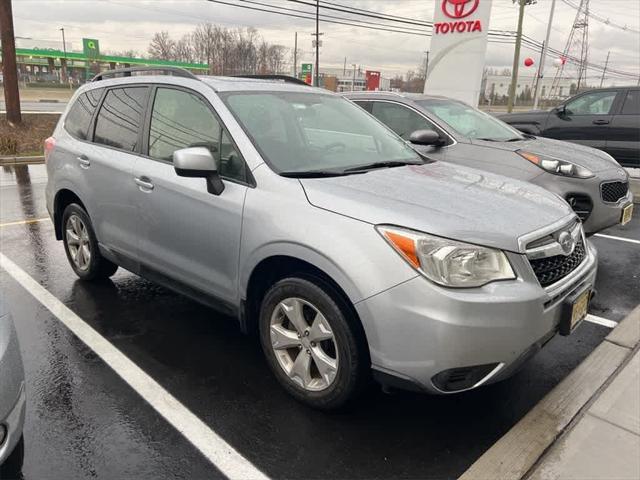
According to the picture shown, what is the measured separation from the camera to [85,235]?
445cm

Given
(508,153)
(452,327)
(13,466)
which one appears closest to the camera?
(452,327)

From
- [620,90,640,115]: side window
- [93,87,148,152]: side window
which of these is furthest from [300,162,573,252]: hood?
[620,90,640,115]: side window

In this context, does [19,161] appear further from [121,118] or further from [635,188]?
[635,188]

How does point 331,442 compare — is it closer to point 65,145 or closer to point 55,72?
point 65,145

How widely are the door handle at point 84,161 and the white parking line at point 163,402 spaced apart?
1.14 meters

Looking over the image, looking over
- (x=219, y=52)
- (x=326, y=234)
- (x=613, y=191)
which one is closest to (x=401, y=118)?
(x=613, y=191)

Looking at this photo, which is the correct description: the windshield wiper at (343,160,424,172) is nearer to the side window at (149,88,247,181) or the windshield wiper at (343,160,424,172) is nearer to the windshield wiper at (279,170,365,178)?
the windshield wiper at (279,170,365,178)

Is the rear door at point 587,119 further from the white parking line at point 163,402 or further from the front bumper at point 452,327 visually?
the white parking line at point 163,402

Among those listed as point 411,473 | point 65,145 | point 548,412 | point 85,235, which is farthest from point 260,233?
point 65,145

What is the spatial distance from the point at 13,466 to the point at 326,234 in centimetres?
179

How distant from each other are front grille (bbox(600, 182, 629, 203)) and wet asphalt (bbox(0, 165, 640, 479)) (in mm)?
1496

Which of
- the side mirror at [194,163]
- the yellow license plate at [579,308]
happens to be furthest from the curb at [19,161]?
the yellow license plate at [579,308]

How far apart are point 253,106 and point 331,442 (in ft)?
6.87

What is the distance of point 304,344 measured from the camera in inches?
109
